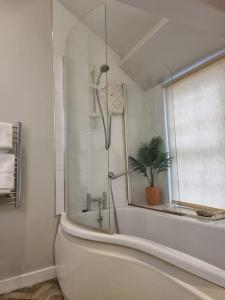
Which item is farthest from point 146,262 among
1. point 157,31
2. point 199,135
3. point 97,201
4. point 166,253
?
point 157,31

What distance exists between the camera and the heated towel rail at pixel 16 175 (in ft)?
5.67

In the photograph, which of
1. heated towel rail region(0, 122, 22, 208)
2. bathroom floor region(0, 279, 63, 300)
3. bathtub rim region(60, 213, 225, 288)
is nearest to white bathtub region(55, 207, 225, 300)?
bathtub rim region(60, 213, 225, 288)

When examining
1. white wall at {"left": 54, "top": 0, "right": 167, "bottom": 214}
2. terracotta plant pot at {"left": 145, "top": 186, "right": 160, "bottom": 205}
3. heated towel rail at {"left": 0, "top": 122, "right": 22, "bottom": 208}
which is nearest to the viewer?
heated towel rail at {"left": 0, "top": 122, "right": 22, "bottom": 208}

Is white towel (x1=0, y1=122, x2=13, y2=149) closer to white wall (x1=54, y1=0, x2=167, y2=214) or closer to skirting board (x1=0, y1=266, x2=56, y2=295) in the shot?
white wall (x1=54, y1=0, x2=167, y2=214)

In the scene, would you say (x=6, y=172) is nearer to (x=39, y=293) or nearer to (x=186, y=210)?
(x=39, y=293)

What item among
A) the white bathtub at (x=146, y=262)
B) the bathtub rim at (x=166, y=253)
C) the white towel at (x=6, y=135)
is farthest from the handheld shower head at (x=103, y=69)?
the bathtub rim at (x=166, y=253)

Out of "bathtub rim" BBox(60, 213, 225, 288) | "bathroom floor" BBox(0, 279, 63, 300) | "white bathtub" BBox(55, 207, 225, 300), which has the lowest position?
"bathroom floor" BBox(0, 279, 63, 300)

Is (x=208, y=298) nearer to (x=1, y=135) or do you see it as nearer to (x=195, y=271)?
(x=195, y=271)

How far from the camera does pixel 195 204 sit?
2.01 m

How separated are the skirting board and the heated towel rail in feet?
1.92

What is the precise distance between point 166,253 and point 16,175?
1.36 meters

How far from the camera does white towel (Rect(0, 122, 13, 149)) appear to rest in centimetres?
164

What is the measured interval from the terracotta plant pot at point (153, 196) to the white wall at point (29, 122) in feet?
3.20

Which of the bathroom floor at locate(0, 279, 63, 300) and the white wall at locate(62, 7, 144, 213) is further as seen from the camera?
the white wall at locate(62, 7, 144, 213)
